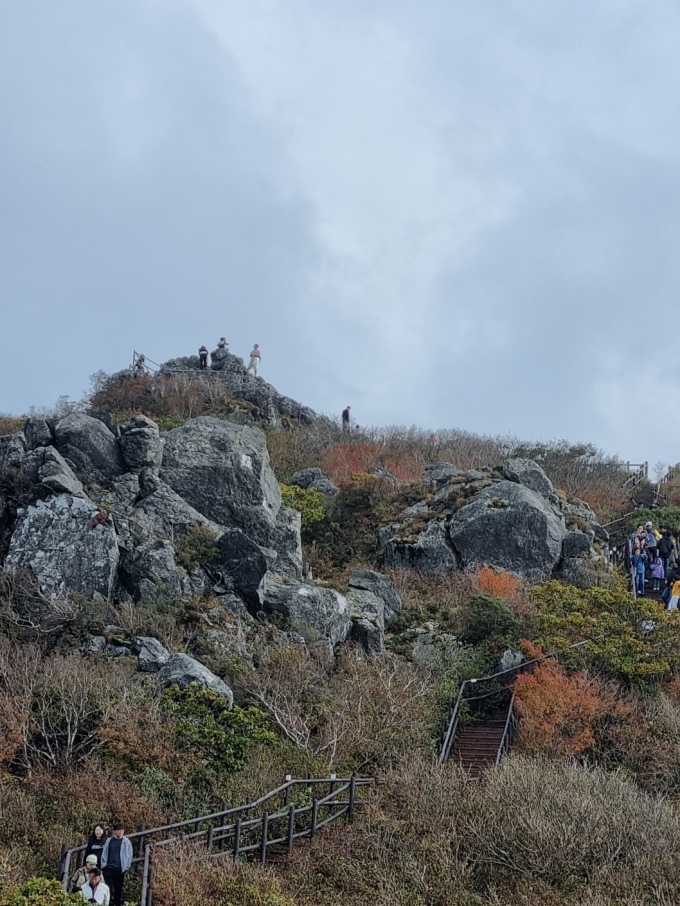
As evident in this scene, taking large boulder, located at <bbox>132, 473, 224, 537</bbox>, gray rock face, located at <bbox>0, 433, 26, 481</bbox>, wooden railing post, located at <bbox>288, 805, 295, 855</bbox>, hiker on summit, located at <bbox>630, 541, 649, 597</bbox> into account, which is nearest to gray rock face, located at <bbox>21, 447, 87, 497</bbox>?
gray rock face, located at <bbox>0, 433, 26, 481</bbox>

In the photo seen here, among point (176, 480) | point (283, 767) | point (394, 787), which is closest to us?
point (394, 787)

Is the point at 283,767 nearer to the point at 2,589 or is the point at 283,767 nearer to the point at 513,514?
the point at 2,589

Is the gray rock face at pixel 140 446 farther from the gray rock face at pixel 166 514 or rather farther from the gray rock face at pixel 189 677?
the gray rock face at pixel 189 677

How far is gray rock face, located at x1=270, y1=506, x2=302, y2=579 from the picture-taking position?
3375 cm

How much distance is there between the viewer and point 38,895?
1350cm

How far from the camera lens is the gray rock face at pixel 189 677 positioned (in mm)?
24219

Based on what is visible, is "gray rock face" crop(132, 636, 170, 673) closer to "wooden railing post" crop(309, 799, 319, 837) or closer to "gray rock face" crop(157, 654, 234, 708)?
"gray rock face" crop(157, 654, 234, 708)

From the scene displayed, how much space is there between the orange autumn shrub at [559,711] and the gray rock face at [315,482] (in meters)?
20.2

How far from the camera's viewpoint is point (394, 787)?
19922 millimetres

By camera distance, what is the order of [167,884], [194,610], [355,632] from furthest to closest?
[355,632] < [194,610] < [167,884]

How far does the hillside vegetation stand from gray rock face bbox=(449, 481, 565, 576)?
1071 millimetres

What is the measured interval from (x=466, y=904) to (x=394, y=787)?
423 cm

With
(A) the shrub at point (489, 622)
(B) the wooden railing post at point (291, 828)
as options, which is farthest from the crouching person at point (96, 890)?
(A) the shrub at point (489, 622)

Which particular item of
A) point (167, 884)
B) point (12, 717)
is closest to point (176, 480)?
point (12, 717)
